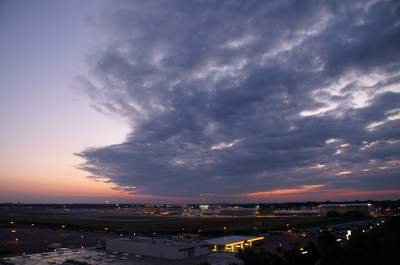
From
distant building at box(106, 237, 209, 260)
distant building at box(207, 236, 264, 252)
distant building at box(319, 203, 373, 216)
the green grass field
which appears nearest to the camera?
distant building at box(106, 237, 209, 260)

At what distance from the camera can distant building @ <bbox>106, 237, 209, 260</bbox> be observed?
5463 centimetres

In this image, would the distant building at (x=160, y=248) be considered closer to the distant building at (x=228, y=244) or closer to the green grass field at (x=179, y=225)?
the distant building at (x=228, y=244)

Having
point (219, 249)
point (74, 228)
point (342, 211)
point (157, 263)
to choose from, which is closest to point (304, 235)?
point (219, 249)

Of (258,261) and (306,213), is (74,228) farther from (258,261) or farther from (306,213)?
(306,213)

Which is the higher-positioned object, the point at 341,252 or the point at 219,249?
the point at 341,252

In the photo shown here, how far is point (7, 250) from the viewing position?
207 feet

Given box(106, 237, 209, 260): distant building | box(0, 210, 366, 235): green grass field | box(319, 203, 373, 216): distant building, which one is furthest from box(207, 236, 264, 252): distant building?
box(319, 203, 373, 216): distant building

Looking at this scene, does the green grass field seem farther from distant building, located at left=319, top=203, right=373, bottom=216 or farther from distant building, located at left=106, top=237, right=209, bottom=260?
distant building, located at left=106, top=237, right=209, bottom=260

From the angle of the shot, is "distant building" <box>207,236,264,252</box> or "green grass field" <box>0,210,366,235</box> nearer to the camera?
"distant building" <box>207,236,264,252</box>

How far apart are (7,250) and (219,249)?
35.8 m

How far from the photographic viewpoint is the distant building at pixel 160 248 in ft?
179

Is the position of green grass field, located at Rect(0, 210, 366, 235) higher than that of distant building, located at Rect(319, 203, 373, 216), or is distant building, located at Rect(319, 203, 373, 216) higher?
distant building, located at Rect(319, 203, 373, 216)

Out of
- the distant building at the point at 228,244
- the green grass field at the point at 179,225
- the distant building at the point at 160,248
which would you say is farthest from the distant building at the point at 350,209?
the distant building at the point at 160,248

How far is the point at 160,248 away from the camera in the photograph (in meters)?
56.2
